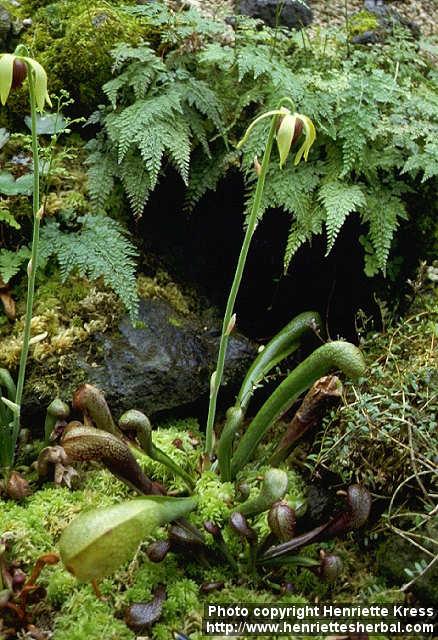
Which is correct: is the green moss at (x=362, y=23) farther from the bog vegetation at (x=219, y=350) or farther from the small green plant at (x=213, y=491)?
Result: the small green plant at (x=213, y=491)

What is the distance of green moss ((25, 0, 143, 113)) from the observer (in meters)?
3.07

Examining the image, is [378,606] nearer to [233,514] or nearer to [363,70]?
[233,514]

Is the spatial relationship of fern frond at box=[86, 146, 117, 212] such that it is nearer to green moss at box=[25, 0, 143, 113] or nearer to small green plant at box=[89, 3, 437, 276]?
small green plant at box=[89, 3, 437, 276]

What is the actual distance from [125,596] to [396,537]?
108 centimetres

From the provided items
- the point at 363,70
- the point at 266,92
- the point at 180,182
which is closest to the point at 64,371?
the point at 180,182

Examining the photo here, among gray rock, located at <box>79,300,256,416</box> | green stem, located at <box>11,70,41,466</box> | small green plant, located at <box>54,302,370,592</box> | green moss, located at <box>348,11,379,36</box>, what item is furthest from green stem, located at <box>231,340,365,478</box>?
green moss, located at <box>348,11,379,36</box>

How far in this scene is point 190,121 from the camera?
2904 millimetres

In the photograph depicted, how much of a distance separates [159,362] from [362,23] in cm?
274

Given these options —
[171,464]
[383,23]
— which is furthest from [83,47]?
[171,464]

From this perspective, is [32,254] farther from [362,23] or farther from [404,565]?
[362,23]

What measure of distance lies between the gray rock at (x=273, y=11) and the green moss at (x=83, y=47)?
0.81 metres

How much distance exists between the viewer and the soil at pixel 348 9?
3837 mm

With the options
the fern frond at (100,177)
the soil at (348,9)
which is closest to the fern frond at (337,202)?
the fern frond at (100,177)

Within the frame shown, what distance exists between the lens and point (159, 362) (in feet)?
9.02
